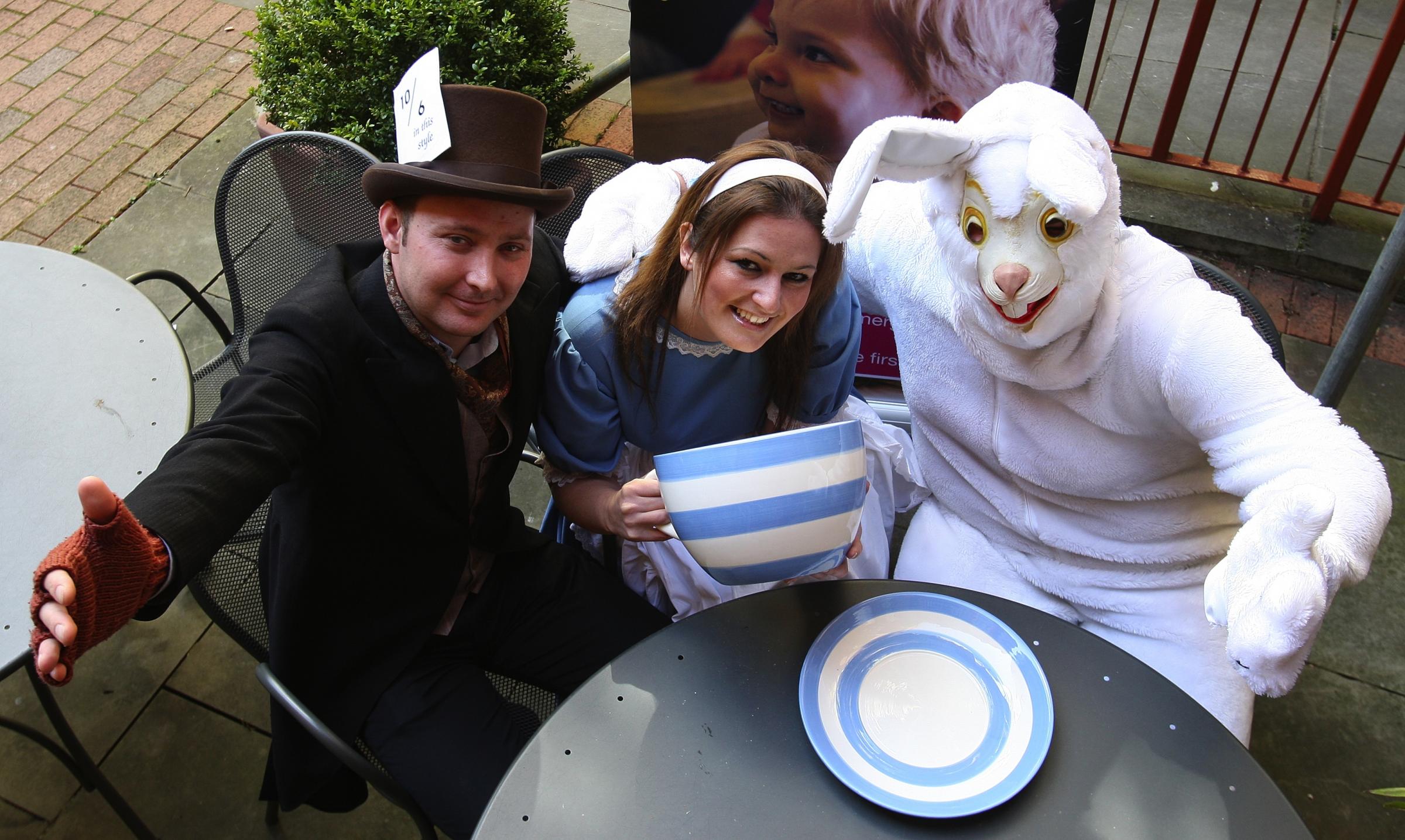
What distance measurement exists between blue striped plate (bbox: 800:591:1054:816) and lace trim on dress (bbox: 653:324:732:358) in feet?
1.90

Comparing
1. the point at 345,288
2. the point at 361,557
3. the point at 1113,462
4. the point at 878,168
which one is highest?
the point at 878,168

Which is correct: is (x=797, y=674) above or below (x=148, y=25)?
above

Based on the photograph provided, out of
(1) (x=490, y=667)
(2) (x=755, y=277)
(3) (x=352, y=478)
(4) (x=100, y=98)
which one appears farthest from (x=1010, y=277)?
(4) (x=100, y=98)

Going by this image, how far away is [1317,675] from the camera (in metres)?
2.43

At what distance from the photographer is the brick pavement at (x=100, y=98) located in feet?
12.5

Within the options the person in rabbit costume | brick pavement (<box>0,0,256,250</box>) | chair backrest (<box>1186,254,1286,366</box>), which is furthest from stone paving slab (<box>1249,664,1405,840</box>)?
brick pavement (<box>0,0,256,250</box>)

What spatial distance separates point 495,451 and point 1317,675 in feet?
6.83

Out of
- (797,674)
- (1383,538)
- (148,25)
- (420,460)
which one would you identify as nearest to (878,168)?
(797,674)

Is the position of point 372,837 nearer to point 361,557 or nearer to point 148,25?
point 361,557

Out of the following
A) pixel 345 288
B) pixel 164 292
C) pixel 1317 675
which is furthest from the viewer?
pixel 164 292

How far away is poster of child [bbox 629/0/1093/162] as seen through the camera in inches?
95.5

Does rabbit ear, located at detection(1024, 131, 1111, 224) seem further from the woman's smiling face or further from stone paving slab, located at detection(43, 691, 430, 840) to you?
stone paving slab, located at detection(43, 691, 430, 840)

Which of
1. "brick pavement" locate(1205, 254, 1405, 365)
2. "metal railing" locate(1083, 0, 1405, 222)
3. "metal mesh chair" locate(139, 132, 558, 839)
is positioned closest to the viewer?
"metal mesh chair" locate(139, 132, 558, 839)

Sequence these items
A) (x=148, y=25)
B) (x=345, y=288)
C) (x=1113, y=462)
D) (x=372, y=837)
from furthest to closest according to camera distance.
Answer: (x=148, y=25)
(x=372, y=837)
(x=1113, y=462)
(x=345, y=288)
